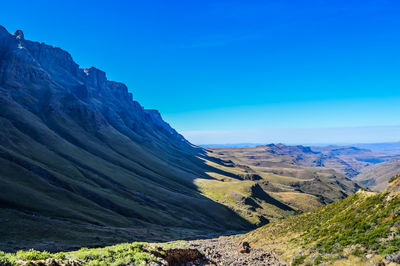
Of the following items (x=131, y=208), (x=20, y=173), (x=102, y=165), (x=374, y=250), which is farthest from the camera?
(x=102, y=165)

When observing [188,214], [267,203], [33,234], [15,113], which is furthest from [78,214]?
[267,203]

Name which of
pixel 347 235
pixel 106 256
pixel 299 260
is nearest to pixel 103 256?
pixel 106 256

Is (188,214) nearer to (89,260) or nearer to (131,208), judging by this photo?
(131,208)

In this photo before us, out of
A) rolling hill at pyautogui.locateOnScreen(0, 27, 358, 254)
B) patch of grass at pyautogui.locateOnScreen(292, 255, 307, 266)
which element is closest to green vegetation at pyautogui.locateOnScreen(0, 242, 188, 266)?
patch of grass at pyautogui.locateOnScreen(292, 255, 307, 266)

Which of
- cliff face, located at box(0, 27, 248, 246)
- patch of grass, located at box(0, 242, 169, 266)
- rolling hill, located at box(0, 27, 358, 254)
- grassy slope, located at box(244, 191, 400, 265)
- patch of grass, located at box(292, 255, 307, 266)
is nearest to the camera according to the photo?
patch of grass, located at box(0, 242, 169, 266)

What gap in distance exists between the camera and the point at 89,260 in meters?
17.2

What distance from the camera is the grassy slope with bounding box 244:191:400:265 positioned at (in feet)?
76.9

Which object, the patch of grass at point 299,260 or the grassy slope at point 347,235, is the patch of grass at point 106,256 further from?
the grassy slope at point 347,235

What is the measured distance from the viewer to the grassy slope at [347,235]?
23.4 meters

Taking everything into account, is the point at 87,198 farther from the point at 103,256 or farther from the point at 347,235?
the point at 347,235

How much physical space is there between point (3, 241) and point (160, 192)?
330 feet

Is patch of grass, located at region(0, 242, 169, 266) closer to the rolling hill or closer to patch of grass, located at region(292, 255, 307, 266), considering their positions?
patch of grass, located at region(292, 255, 307, 266)

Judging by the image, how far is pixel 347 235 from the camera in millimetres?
28516

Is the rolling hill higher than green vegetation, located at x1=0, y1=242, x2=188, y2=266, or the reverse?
green vegetation, located at x1=0, y1=242, x2=188, y2=266
